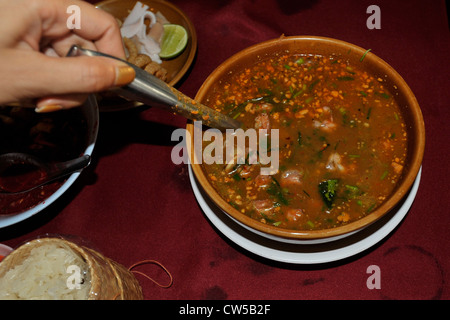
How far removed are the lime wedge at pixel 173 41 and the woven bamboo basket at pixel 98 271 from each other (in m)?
1.27

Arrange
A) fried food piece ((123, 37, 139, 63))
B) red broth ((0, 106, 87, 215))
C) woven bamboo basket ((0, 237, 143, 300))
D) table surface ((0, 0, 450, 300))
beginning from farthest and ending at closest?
fried food piece ((123, 37, 139, 63)) → red broth ((0, 106, 87, 215)) → table surface ((0, 0, 450, 300)) → woven bamboo basket ((0, 237, 143, 300))

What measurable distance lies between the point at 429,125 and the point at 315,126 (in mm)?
646

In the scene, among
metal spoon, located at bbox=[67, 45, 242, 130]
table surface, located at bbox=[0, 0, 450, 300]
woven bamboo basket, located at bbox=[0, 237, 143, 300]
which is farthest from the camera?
table surface, located at bbox=[0, 0, 450, 300]

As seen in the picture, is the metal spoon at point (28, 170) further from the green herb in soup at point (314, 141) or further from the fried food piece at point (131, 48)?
the fried food piece at point (131, 48)

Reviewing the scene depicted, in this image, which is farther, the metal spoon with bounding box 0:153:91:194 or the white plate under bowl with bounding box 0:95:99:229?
the metal spoon with bounding box 0:153:91:194

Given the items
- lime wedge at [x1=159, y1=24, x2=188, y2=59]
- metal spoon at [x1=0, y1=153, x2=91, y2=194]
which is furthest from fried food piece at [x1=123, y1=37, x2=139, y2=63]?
metal spoon at [x1=0, y1=153, x2=91, y2=194]

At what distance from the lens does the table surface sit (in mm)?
1830

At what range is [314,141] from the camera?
1868 millimetres

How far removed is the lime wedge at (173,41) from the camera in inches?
95.9

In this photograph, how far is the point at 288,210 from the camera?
1.73m

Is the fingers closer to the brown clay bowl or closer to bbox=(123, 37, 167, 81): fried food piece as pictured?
the brown clay bowl

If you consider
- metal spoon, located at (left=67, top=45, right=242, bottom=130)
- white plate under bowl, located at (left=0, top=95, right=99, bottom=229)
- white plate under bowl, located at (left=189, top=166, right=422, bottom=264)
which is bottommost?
white plate under bowl, located at (left=189, top=166, right=422, bottom=264)

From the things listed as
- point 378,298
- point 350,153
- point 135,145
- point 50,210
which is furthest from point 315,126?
point 50,210

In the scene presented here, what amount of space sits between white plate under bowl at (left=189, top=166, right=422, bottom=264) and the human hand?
2.63 feet
